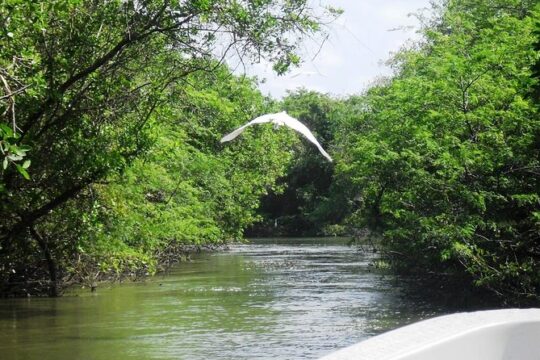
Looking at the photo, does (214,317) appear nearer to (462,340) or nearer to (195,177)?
(195,177)

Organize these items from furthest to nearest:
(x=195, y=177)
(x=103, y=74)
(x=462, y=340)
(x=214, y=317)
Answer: (x=195, y=177) → (x=214, y=317) → (x=103, y=74) → (x=462, y=340)

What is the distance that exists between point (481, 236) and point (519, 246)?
629 mm

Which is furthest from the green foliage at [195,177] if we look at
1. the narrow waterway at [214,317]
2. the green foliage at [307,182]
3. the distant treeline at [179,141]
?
the green foliage at [307,182]

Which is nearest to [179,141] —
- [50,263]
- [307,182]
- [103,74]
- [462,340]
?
[50,263]

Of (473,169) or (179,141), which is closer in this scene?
(473,169)

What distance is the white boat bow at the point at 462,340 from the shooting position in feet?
6.42

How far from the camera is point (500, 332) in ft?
7.50

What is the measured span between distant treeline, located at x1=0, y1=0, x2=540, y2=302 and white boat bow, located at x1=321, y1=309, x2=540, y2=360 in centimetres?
422

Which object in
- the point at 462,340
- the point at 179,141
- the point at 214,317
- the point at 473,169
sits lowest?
the point at 214,317

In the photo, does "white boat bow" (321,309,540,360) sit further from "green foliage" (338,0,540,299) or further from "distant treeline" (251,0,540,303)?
"green foliage" (338,0,540,299)

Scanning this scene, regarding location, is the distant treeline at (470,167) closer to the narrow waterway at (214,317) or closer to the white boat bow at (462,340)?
the narrow waterway at (214,317)

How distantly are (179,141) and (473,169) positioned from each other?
18.1 feet

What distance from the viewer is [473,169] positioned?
558 inches

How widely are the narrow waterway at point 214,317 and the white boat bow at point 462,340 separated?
27.9ft
